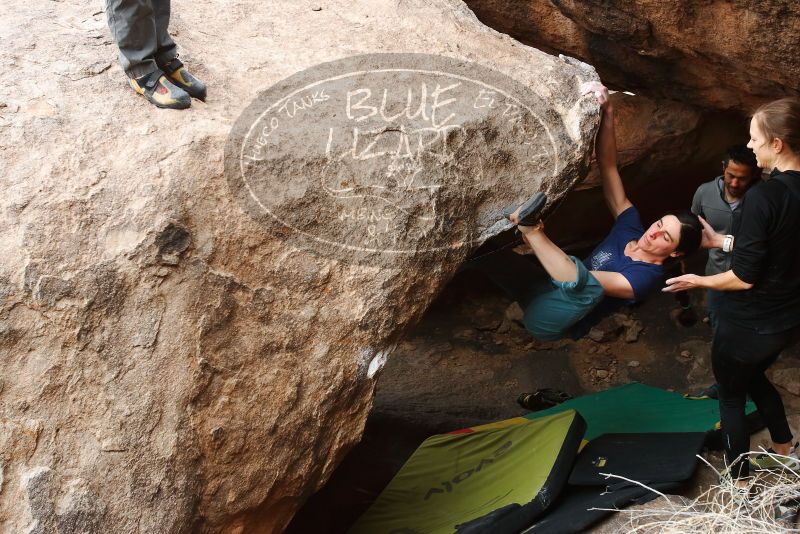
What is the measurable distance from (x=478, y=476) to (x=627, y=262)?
42.5 inches

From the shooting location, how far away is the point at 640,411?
3.75m

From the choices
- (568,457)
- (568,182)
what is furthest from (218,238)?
(568,457)

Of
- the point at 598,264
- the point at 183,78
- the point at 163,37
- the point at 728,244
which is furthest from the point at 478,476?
the point at 163,37

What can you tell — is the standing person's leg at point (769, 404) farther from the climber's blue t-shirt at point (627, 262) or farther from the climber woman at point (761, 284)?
the climber's blue t-shirt at point (627, 262)

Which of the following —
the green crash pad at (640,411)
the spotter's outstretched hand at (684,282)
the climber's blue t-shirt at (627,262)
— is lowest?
the green crash pad at (640,411)

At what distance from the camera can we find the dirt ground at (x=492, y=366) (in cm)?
396

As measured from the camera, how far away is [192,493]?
230 cm

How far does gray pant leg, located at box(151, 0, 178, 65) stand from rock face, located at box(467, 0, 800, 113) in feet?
6.07

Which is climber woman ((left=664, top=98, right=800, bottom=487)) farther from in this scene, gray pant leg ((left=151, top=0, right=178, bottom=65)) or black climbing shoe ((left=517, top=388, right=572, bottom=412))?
gray pant leg ((left=151, top=0, right=178, bottom=65))

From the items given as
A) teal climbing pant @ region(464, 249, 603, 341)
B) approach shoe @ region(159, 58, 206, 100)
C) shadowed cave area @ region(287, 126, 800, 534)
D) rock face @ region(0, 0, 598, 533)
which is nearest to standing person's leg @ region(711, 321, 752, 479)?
teal climbing pant @ region(464, 249, 603, 341)

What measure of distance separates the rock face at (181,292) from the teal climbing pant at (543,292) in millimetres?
300

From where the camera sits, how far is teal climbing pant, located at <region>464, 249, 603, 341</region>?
271cm

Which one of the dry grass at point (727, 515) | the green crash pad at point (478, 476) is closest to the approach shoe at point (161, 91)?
the green crash pad at point (478, 476)

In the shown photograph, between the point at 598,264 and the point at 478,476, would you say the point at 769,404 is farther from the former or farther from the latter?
the point at 478,476
